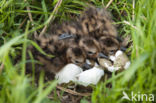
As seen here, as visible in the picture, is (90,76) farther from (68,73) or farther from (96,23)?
(96,23)

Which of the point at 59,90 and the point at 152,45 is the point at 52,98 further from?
the point at 152,45

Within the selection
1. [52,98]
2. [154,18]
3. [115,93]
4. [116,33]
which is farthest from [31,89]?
[116,33]

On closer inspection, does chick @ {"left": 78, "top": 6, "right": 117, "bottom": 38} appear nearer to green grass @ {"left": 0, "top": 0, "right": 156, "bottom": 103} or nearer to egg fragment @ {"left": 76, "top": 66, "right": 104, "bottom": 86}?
green grass @ {"left": 0, "top": 0, "right": 156, "bottom": 103}

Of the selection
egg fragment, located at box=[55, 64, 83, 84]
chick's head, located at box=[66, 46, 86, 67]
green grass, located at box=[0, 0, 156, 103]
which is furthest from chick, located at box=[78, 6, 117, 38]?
egg fragment, located at box=[55, 64, 83, 84]

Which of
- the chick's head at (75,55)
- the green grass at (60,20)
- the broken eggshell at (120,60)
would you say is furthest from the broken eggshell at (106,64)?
the green grass at (60,20)

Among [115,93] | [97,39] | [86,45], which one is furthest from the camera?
[97,39]

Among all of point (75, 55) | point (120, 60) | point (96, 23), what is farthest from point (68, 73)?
point (96, 23)
